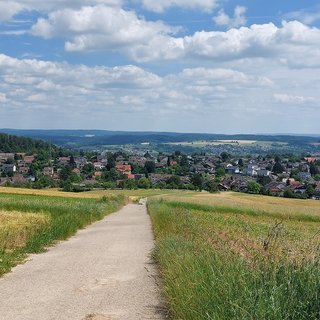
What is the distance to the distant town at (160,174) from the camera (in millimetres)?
113250

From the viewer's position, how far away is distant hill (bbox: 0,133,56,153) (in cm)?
18462

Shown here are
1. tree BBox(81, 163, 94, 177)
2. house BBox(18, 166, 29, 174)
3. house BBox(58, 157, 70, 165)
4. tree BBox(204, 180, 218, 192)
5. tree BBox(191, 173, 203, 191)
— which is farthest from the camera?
house BBox(58, 157, 70, 165)

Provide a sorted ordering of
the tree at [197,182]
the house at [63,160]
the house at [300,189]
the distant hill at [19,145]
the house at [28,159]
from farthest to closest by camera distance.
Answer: the distant hill at [19,145], the house at [63,160], the house at [28,159], the tree at [197,182], the house at [300,189]

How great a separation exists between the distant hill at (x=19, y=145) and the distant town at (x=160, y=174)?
24.1ft

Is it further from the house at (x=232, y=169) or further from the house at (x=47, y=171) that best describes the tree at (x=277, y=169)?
the house at (x=47, y=171)

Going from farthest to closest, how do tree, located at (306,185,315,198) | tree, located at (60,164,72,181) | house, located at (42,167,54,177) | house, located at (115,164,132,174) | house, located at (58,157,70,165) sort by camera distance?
house, located at (58,157,70,165) < house, located at (115,164,132,174) < house, located at (42,167,54,177) < tree, located at (60,164,72,181) < tree, located at (306,185,315,198)

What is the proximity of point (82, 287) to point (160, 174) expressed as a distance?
462 ft

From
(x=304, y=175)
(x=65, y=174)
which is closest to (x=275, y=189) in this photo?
(x=304, y=175)

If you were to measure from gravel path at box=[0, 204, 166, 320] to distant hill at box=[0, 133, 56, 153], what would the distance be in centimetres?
17546

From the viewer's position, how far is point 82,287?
920cm

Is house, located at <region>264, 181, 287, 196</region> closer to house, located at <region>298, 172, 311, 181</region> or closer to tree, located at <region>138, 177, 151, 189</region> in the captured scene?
tree, located at <region>138, 177, 151, 189</region>

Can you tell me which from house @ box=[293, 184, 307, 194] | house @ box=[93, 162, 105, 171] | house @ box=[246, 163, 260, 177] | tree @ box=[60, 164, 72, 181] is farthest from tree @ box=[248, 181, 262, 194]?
house @ box=[93, 162, 105, 171]

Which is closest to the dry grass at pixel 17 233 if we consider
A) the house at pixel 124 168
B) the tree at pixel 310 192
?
the tree at pixel 310 192

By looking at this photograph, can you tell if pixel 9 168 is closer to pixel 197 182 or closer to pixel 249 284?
pixel 197 182
